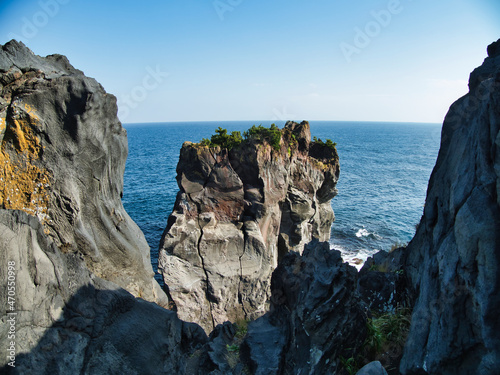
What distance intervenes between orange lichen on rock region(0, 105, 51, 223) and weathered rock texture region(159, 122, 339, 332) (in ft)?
43.4

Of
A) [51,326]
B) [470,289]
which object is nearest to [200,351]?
[51,326]

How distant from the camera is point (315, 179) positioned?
33750 mm

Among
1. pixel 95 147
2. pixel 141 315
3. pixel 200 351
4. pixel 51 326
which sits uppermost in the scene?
pixel 95 147

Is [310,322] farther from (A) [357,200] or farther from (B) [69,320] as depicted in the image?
(A) [357,200]

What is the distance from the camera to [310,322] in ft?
33.7

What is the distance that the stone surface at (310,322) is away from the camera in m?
9.80

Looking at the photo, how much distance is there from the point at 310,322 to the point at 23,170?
11724 mm

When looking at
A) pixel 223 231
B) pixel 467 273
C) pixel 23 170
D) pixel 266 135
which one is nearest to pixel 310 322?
pixel 467 273

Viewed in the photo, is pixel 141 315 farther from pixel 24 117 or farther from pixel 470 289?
pixel 470 289

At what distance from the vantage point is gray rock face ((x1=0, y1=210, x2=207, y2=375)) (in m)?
9.16

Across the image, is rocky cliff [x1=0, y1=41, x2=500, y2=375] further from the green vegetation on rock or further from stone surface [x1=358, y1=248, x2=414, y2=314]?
the green vegetation on rock

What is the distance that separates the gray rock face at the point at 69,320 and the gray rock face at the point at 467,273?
360 inches

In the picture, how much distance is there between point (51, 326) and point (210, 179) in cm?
1803

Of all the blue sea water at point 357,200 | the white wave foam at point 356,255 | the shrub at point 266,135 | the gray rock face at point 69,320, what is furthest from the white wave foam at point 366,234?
the gray rock face at point 69,320
